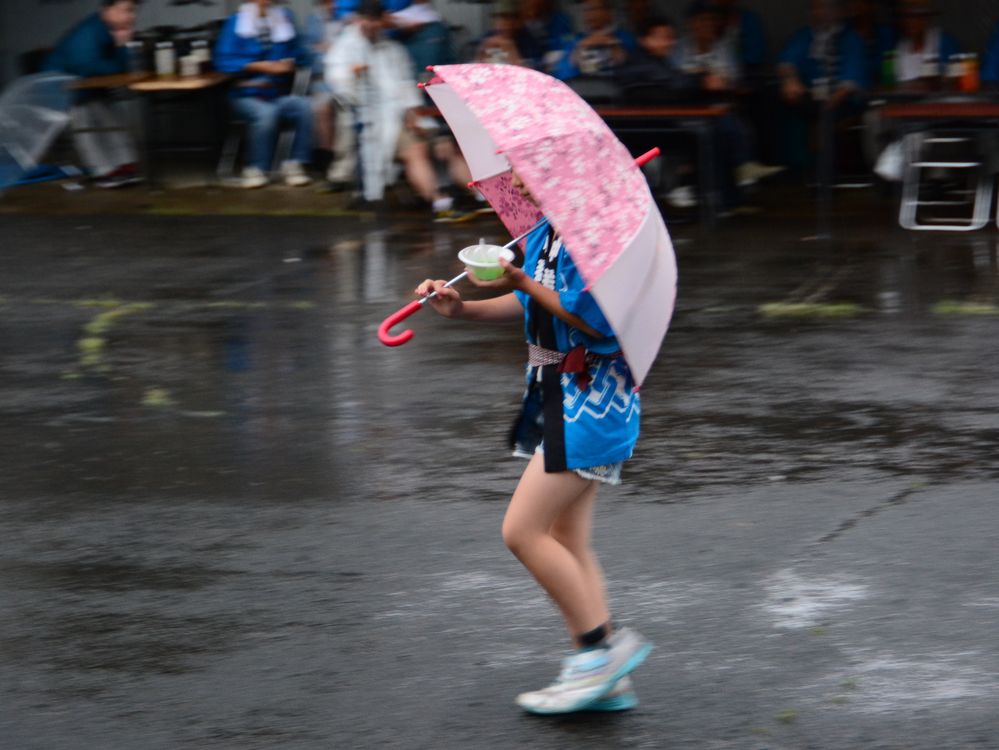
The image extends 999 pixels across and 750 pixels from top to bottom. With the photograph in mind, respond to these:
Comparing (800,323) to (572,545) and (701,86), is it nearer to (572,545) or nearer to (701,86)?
(701,86)

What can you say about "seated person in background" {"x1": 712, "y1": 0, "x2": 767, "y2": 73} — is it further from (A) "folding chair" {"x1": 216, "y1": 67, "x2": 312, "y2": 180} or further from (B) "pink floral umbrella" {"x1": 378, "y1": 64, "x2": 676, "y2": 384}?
(B) "pink floral umbrella" {"x1": 378, "y1": 64, "x2": 676, "y2": 384}

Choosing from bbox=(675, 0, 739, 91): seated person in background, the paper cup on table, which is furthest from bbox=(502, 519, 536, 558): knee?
bbox=(675, 0, 739, 91): seated person in background

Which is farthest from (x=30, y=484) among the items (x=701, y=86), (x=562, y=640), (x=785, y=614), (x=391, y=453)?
(x=701, y=86)

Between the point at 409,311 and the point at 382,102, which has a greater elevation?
the point at 409,311

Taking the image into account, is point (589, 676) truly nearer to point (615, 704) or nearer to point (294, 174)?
point (615, 704)

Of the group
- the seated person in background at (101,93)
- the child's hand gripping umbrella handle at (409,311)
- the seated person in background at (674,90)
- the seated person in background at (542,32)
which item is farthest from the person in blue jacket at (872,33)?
the child's hand gripping umbrella handle at (409,311)

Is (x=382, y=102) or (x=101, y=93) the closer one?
(x=382, y=102)

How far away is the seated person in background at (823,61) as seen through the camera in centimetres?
1485

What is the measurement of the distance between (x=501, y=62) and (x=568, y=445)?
1047 centimetres

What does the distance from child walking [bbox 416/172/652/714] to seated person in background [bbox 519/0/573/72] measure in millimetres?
10297

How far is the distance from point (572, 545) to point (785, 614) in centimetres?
98

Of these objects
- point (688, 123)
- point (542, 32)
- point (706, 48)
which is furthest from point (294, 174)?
point (688, 123)

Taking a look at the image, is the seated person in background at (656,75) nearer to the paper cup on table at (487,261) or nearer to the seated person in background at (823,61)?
the seated person in background at (823,61)

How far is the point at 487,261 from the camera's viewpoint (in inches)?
174
